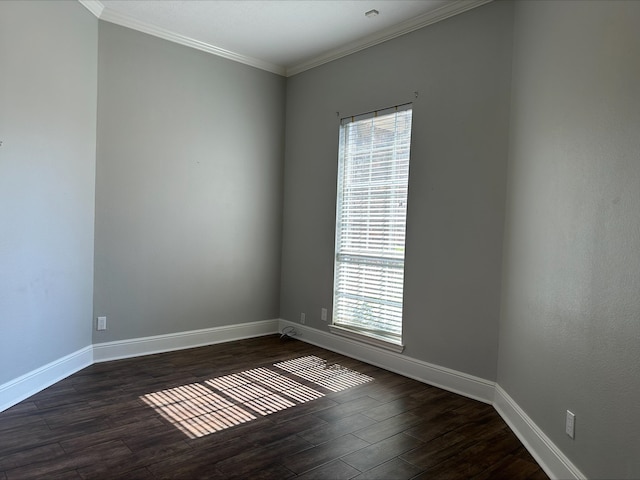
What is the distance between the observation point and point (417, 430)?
2.70 metres

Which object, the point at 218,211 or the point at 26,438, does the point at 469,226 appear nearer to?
the point at 218,211

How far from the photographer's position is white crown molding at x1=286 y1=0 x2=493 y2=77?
11.0 ft

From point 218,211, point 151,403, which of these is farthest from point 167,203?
point 151,403

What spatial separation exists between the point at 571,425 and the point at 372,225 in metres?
2.36

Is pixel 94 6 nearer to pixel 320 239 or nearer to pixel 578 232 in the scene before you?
pixel 320 239

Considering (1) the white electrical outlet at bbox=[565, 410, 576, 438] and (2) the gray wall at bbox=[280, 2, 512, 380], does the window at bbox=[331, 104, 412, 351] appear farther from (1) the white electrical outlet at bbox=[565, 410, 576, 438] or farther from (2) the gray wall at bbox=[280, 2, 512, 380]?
(1) the white electrical outlet at bbox=[565, 410, 576, 438]

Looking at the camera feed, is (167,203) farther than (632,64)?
Yes

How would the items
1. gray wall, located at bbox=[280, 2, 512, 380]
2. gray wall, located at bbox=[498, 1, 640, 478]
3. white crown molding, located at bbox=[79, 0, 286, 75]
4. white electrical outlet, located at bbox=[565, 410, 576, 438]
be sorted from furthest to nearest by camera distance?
white crown molding, located at bbox=[79, 0, 286, 75] → gray wall, located at bbox=[280, 2, 512, 380] → white electrical outlet, located at bbox=[565, 410, 576, 438] → gray wall, located at bbox=[498, 1, 640, 478]

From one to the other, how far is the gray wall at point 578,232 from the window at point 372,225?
3.45ft

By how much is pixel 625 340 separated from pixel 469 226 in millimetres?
1703

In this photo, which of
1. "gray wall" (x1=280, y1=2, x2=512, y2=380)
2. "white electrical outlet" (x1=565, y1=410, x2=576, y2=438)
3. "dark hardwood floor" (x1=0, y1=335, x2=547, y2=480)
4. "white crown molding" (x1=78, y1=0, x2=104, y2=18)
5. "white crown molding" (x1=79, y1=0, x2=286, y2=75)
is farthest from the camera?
"white crown molding" (x1=79, y1=0, x2=286, y2=75)

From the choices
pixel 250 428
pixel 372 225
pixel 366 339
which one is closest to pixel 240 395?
pixel 250 428

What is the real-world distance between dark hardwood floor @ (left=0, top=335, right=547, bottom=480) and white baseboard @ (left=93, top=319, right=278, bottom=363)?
159 mm

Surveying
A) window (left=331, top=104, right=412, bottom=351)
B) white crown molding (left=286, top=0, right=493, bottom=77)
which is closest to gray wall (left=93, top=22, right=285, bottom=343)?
white crown molding (left=286, top=0, right=493, bottom=77)
